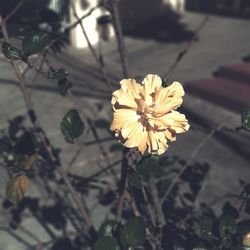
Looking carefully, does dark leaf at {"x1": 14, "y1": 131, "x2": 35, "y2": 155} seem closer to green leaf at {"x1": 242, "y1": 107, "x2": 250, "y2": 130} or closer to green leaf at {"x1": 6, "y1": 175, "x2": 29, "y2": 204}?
green leaf at {"x1": 6, "y1": 175, "x2": 29, "y2": 204}

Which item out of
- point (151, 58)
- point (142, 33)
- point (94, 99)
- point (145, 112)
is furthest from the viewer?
point (142, 33)

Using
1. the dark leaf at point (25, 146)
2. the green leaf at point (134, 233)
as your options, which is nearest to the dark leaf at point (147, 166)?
the green leaf at point (134, 233)

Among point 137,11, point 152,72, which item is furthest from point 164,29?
point 152,72

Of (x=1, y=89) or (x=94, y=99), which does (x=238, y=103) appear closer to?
(x=94, y=99)

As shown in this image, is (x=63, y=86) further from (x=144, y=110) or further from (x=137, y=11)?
(x=137, y=11)

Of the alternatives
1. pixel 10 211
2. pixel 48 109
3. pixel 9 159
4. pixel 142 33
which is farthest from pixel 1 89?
pixel 142 33

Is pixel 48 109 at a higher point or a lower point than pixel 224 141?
higher
